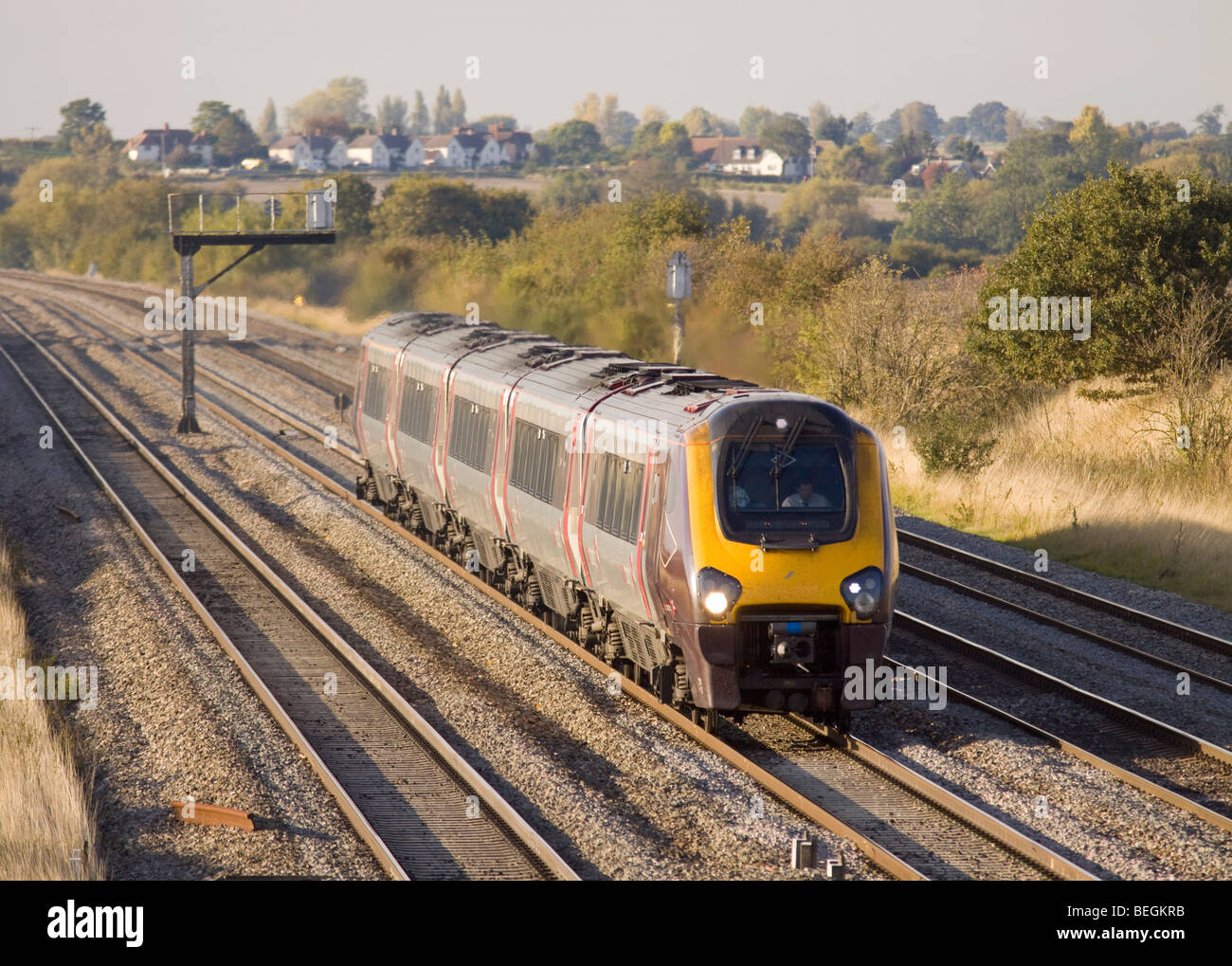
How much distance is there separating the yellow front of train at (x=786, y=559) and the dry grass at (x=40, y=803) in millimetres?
5395

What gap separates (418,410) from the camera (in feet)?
73.2

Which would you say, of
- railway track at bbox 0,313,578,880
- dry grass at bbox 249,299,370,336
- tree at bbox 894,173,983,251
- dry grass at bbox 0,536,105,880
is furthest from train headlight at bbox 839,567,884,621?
tree at bbox 894,173,983,251

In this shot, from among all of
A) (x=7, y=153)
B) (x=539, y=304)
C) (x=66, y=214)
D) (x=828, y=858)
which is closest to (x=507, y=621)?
(x=828, y=858)

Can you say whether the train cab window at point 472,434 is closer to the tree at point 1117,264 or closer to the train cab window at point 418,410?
the train cab window at point 418,410

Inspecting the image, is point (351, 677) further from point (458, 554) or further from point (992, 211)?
point (992, 211)

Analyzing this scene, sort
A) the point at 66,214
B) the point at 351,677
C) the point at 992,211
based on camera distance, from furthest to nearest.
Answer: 1. the point at 992,211
2. the point at 66,214
3. the point at 351,677

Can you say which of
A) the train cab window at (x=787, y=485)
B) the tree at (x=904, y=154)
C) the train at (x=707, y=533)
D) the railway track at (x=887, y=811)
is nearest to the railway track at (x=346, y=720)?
the railway track at (x=887, y=811)

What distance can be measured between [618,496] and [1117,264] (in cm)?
1844

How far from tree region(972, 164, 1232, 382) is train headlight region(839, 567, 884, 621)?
17.8 m

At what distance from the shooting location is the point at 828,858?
412 inches

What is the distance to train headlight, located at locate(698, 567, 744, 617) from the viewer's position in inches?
488

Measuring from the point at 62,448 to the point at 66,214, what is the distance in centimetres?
7675

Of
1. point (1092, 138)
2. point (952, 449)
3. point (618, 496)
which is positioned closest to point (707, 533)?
point (618, 496)

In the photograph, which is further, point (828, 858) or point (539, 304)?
point (539, 304)
